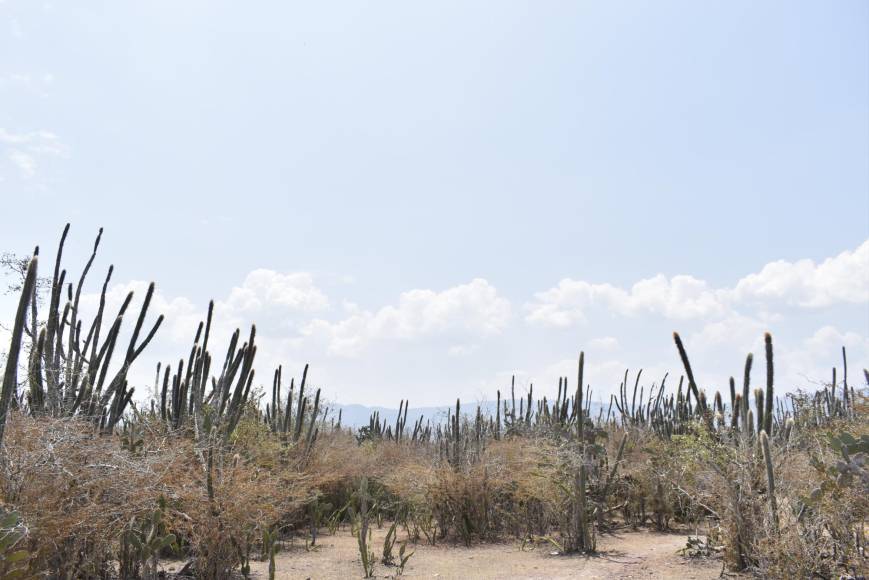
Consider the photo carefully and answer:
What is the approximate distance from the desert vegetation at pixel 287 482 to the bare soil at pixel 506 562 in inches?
12.5

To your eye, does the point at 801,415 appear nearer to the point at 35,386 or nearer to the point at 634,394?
the point at 35,386

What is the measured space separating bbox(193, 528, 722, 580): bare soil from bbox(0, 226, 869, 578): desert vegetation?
32cm

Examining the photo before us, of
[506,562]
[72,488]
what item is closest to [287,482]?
[506,562]

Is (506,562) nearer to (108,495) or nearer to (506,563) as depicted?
(506,563)

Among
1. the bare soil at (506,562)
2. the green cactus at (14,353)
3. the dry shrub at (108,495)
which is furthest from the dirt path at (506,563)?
the green cactus at (14,353)

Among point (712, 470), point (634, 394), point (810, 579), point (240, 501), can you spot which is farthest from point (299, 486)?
point (634, 394)

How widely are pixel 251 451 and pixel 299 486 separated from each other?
170 cm

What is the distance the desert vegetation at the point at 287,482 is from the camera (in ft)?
18.9

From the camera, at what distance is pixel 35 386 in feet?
25.5

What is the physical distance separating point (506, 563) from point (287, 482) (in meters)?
4.12

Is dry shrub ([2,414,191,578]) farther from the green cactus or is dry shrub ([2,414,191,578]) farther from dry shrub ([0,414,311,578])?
the green cactus

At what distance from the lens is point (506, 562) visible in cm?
1025

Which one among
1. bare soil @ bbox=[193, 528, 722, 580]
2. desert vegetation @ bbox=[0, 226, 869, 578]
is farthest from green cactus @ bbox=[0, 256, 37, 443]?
bare soil @ bbox=[193, 528, 722, 580]

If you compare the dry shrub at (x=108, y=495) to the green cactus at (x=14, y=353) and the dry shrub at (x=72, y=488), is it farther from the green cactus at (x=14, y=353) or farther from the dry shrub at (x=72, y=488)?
the green cactus at (x=14, y=353)
